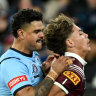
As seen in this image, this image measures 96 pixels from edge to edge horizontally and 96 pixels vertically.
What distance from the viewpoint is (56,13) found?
9.03 metres

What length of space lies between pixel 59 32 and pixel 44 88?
0.76 meters

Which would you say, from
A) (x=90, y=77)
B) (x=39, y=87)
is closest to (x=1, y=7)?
(x=90, y=77)

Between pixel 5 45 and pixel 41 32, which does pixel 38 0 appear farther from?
pixel 41 32

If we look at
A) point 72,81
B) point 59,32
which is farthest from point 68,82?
point 59,32

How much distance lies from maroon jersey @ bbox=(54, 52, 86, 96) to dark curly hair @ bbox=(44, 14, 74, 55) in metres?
0.36

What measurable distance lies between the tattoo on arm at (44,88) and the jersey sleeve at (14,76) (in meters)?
0.13

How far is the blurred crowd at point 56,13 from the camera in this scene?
318 inches

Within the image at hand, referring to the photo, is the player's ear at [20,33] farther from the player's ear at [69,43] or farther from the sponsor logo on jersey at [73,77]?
the sponsor logo on jersey at [73,77]

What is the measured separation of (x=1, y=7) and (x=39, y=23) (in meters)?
4.87

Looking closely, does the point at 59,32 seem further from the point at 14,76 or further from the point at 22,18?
the point at 14,76

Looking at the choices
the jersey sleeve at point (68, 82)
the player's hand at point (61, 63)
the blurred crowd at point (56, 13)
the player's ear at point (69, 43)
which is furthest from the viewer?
the blurred crowd at point (56, 13)

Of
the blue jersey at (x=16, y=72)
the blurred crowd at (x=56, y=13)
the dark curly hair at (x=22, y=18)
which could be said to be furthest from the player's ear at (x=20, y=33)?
the blurred crowd at (x=56, y=13)

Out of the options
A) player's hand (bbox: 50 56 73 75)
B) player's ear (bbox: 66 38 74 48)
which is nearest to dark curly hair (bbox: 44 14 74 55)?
player's ear (bbox: 66 38 74 48)

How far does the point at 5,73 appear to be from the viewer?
439cm
